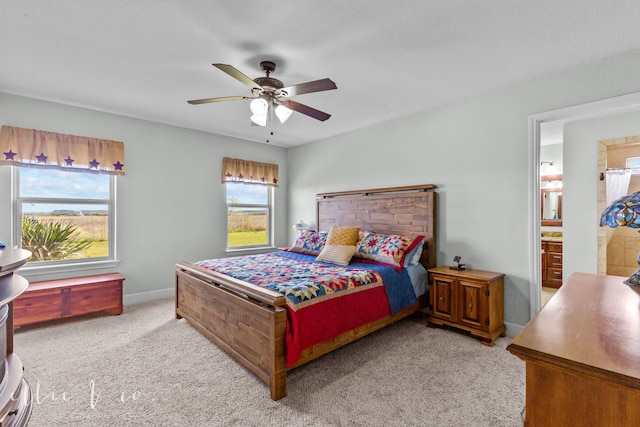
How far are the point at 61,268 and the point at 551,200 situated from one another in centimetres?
746

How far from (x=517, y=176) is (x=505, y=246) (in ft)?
2.35

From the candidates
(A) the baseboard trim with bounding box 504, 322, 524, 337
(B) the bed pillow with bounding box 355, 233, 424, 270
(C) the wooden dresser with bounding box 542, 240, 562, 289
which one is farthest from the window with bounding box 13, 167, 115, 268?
(C) the wooden dresser with bounding box 542, 240, 562, 289

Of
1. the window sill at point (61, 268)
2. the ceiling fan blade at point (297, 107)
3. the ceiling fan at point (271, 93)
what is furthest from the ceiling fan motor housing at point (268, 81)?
the window sill at point (61, 268)

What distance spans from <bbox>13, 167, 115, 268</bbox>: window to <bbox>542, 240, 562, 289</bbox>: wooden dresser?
21.2 ft

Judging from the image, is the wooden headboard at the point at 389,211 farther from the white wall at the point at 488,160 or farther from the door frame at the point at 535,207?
the door frame at the point at 535,207

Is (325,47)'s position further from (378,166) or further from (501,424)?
Result: (501,424)

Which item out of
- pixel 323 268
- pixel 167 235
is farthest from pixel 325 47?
pixel 167 235

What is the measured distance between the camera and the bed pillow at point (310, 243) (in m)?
3.99

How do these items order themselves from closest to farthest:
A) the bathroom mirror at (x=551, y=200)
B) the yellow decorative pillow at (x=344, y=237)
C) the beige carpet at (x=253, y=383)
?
the beige carpet at (x=253, y=383)
the yellow decorative pillow at (x=344, y=237)
the bathroom mirror at (x=551, y=200)

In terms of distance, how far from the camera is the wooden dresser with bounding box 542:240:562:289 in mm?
4812

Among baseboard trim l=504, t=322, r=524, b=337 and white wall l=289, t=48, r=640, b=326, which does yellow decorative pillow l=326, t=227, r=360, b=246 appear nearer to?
white wall l=289, t=48, r=640, b=326

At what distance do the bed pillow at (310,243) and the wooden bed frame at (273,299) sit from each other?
0.59 m

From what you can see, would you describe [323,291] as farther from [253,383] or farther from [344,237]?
[344,237]

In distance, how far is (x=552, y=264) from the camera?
4.87m
